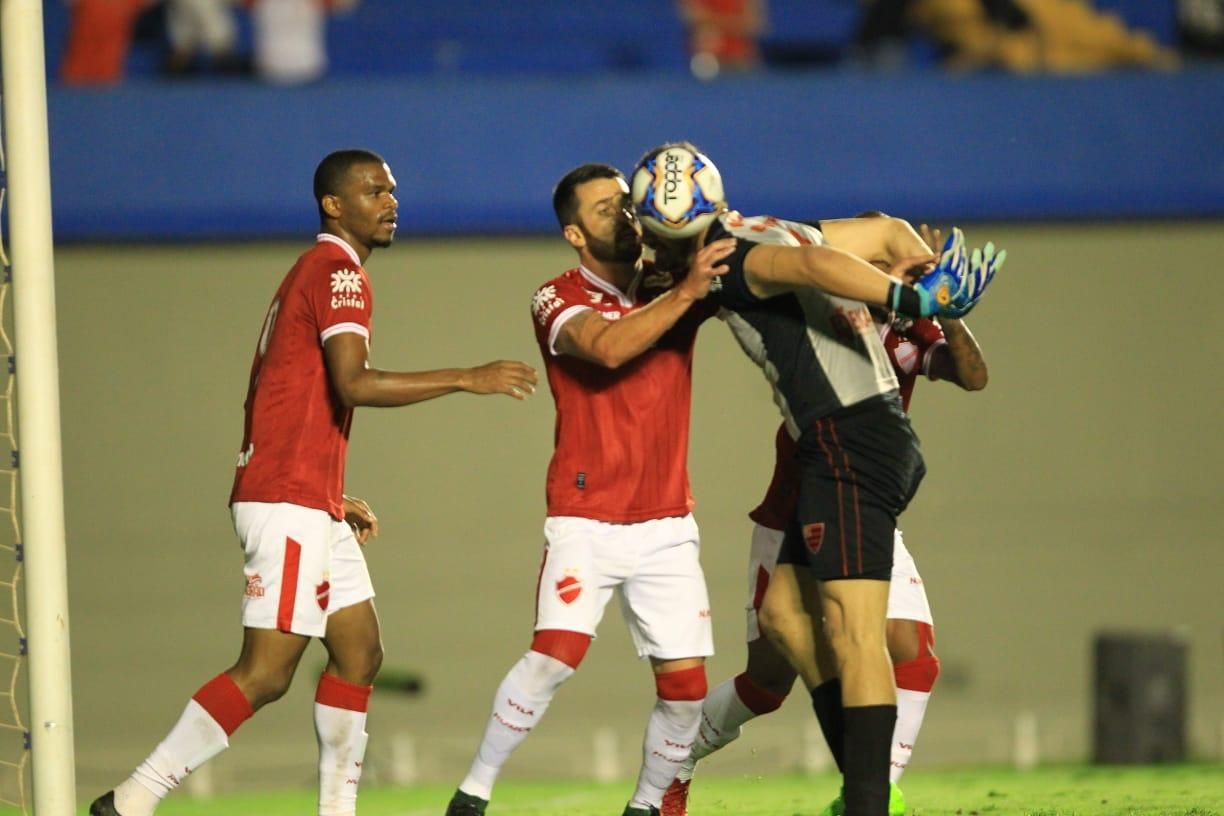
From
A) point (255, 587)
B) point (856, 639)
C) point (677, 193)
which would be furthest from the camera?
point (255, 587)

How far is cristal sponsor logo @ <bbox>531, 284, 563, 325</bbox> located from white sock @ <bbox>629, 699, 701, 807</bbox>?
4.53ft

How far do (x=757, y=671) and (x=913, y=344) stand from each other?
1.33m

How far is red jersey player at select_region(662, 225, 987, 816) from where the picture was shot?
6.20 m

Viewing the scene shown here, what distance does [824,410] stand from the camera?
5.57 metres

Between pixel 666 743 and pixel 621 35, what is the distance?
27.5 ft

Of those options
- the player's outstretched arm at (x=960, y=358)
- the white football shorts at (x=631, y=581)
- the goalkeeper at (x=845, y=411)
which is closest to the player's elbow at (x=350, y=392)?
the white football shorts at (x=631, y=581)

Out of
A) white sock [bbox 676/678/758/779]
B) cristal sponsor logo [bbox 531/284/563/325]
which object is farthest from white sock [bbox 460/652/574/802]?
cristal sponsor logo [bbox 531/284/563/325]

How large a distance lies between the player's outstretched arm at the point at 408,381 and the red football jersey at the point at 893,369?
3.44 feet

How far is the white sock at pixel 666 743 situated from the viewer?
19.9 feet

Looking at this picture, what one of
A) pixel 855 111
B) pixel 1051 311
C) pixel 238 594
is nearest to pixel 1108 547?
pixel 1051 311

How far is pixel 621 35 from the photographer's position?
13.5m

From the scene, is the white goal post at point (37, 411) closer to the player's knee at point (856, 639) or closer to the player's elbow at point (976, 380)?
the player's knee at point (856, 639)

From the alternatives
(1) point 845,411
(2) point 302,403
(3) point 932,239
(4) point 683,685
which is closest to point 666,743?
(4) point 683,685

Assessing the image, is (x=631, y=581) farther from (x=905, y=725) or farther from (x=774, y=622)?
(x=905, y=725)
